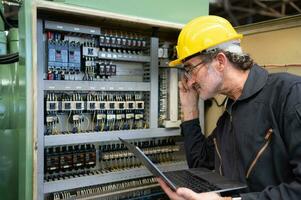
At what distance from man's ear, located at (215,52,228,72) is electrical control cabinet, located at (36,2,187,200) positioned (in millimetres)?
495

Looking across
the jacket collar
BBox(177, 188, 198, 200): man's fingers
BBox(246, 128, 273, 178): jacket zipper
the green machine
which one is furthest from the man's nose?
the green machine

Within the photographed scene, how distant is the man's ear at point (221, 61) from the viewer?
1.24 metres

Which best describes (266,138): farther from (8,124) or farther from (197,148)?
(8,124)

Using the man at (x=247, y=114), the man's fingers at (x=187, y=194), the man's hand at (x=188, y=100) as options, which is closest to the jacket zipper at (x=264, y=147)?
the man at (x=247, y=114)

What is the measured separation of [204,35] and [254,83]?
0.28 meters

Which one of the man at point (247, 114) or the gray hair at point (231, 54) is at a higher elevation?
the gray hair at point (231, 54)

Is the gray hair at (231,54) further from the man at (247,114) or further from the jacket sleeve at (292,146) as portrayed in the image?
the jacket sleeve at (292,146)

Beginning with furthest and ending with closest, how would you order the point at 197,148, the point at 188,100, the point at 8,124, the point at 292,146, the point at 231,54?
the point at 8,124 → the point at 188,100 → the point at 197,148 → the point at 231,54 → the point at 292,146

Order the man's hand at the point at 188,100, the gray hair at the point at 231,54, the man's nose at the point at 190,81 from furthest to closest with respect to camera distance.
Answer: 1. the man's hand at the point at 188,100
2. the man's nose at the point at 190,81
3. the gray hair at the point at 231,54

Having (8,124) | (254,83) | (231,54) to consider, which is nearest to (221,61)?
(231,54)

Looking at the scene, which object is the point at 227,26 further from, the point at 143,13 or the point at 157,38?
the point at 157,38

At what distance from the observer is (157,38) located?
178 centimetres

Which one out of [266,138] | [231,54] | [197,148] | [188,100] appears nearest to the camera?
[266,138]

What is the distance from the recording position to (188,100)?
1.70 m
